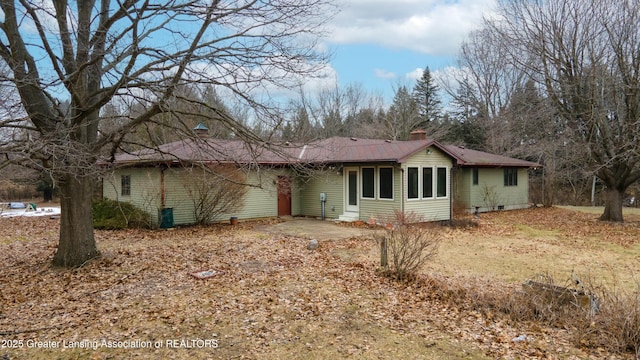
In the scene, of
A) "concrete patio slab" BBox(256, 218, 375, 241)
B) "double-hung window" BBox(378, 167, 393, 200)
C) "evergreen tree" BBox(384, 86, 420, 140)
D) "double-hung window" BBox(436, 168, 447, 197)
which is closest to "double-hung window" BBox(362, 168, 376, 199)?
"double-hung window" BBox(378, 167, 393, 200)

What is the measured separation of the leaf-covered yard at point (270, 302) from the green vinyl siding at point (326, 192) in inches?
205

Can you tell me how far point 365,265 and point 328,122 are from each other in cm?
2883

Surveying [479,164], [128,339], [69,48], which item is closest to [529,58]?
[479,164]

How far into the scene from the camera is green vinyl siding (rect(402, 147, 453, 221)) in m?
14.9

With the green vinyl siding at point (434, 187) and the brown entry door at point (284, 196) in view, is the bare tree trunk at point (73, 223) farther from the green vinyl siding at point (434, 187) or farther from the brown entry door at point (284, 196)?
the green vinyl siding at point (434, 187)

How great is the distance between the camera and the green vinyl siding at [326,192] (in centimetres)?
1652

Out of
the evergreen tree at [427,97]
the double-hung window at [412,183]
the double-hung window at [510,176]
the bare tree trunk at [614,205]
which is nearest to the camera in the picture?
the double-hung window at [412,183]

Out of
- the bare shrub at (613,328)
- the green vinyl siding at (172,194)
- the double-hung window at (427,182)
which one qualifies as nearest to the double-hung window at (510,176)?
the double-hung window at (427,182)

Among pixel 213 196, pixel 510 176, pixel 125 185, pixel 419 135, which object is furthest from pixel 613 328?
pixel 510 176

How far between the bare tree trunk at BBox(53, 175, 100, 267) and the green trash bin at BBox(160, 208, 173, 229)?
Answer: 6.10 m

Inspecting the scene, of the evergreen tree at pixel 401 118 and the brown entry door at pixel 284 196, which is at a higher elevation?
the evergreen tree at pixel 401 118

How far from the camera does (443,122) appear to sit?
3625 centimetres

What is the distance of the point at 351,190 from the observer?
16281mm

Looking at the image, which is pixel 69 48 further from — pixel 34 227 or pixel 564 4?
pixel 564 4
